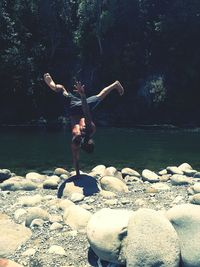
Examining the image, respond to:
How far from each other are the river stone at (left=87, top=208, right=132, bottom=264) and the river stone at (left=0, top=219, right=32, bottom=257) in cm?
108

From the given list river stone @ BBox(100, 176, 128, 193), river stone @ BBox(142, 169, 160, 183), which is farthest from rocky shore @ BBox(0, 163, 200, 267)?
river stone @ BBox(142, 169, 160, 183)

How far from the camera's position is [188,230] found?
5625 millimetres

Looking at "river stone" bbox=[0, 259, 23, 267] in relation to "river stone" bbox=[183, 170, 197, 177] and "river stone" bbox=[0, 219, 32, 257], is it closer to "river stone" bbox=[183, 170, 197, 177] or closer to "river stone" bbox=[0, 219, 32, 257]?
"river stone" bbox=[0, 219, 32, 257]

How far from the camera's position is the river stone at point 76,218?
6641mm

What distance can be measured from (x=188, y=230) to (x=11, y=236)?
2.52 m

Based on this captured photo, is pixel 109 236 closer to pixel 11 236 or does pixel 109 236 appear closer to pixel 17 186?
pixel 11 236

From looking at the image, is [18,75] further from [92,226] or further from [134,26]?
[92,226]

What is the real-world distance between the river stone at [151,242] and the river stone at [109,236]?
0.12 metres

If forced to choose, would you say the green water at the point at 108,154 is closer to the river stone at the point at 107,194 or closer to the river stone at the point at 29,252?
the river stone at the point at 107,194

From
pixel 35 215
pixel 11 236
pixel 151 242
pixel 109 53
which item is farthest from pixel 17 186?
pixel 109 53

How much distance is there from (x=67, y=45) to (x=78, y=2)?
4281 millimetres

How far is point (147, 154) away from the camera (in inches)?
720

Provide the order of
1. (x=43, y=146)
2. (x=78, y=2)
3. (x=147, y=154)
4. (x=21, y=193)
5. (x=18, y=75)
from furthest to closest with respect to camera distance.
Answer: (x=78, y=2) < (x=18, y=75) < (x=43, y=146) < (x=147, y=154) < (x=21, y=193)

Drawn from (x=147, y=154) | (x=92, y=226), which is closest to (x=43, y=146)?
(x=147, y=154)
